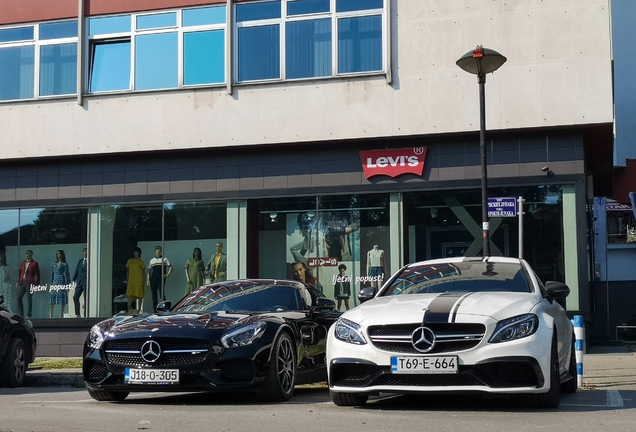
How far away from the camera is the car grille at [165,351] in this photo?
31.7 ft

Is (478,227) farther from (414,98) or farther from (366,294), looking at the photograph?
(366,294)

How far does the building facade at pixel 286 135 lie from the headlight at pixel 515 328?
1175cm

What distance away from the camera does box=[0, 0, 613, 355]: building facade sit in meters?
20.2

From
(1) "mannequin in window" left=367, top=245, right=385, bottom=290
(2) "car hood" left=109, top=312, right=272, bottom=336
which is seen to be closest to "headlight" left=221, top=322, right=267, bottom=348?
(2) "car hood" left=109, top=312, right=272, bottom=336

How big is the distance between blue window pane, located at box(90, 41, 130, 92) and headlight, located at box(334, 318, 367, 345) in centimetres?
1525

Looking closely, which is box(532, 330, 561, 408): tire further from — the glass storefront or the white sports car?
the glass storefront

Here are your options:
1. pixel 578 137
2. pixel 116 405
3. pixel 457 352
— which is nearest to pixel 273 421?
pixel 457 352

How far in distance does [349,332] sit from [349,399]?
73 centimetres

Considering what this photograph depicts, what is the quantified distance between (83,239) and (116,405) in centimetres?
1406

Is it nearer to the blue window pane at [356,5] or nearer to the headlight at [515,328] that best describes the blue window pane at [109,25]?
Answer: the blue window pane at [356,5]

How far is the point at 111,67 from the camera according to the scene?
23.3 meters

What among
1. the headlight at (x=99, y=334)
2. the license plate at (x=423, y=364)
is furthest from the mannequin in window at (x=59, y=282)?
the license plate at (x=423, y=364)

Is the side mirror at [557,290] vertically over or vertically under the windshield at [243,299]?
over

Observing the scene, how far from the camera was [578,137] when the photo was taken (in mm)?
20141
